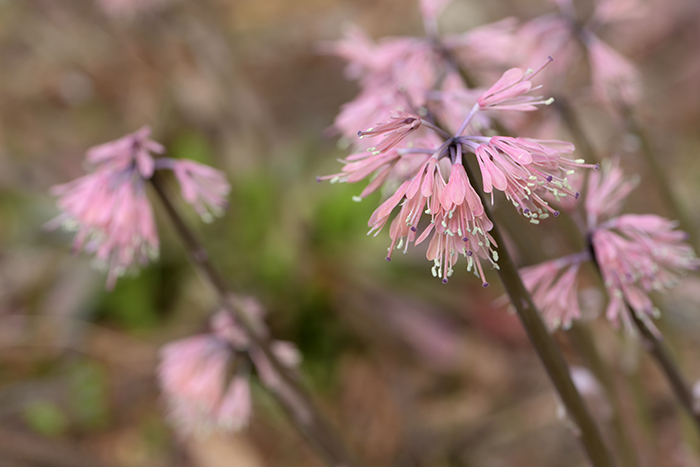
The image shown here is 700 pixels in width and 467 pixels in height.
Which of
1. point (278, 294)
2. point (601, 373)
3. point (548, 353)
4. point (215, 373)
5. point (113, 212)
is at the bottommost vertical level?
point (601, 373)

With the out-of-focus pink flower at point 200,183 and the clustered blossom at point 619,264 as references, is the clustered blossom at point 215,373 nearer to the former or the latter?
the out-of-focus pink flower at point 200,183

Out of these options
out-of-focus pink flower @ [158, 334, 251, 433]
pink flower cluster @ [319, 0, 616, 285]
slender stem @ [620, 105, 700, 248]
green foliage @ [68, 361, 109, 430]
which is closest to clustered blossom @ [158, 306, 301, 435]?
out-of-focus pink flower @ [158, 334, 251, 433]

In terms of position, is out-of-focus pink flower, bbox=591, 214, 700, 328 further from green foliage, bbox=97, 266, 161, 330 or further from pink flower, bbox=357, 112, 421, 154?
green foliage, bbox=97, 266, 161, 330

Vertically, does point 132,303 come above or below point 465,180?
above

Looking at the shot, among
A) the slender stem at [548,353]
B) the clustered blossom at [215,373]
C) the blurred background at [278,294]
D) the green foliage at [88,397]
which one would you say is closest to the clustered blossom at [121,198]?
the clustered blossom at [215,373]

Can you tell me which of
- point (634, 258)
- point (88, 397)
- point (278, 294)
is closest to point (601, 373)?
point (634, 258)

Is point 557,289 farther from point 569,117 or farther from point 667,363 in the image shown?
point 569,117
